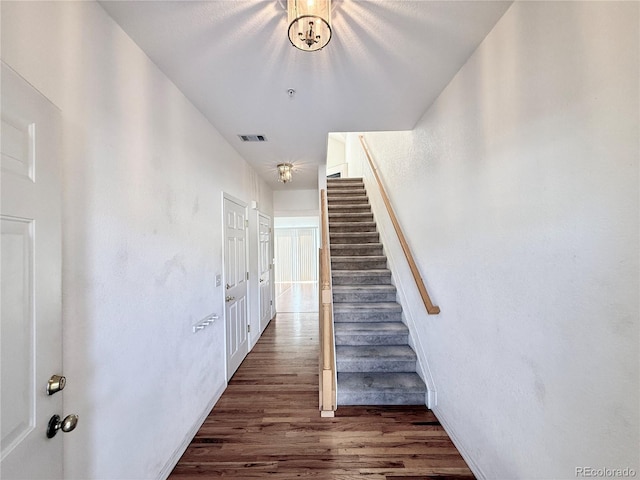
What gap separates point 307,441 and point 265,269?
10.3ft

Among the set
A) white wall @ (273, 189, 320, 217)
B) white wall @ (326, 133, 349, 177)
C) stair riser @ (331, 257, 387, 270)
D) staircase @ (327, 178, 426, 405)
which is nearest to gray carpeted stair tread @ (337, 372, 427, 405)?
staircase @ (327, 178, 426, 405)

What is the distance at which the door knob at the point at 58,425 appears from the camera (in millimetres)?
835

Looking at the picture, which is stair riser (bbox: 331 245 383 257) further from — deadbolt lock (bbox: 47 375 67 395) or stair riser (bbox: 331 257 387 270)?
deadbolt lock (bbox: 47 375 67 395)

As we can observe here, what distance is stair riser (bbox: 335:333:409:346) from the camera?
2.72m

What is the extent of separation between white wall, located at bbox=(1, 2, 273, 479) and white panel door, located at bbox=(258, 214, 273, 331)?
2.33m

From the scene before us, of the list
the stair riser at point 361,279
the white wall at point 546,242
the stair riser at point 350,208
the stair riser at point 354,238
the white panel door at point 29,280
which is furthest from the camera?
the stair riser at point 350,208

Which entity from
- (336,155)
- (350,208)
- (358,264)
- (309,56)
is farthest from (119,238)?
(336,155)

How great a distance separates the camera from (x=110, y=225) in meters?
1.24

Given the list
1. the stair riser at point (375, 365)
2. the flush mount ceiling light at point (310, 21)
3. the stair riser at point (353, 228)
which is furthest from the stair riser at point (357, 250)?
the flush mount ceiling light at point (310, 21)

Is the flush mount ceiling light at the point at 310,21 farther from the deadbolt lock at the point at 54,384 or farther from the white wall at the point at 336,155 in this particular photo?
the white wall at the point at 336,155

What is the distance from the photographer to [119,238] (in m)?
1.29

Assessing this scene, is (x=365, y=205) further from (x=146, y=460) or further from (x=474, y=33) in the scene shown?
(x=146, y=460)

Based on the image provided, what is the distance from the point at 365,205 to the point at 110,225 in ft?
13.1

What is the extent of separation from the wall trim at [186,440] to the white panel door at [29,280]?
0.97 m
